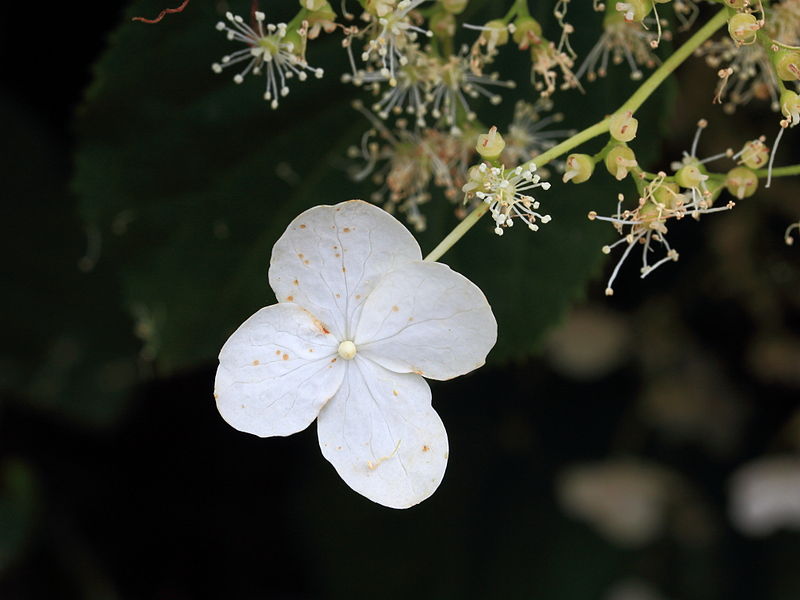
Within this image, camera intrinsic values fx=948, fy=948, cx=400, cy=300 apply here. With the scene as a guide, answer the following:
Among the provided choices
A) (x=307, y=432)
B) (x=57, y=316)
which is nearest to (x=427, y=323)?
(x=307, y=432)

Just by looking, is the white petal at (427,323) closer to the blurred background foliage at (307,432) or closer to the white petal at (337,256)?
the white petal at (337,256)

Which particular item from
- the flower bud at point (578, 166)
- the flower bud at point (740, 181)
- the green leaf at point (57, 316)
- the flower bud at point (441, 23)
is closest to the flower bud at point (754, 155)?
the flower bud at point (740, 181)

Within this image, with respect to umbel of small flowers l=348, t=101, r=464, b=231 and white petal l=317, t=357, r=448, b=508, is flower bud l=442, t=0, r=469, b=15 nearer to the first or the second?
umbel of small flowers l=348, t=101, r=464, b=231

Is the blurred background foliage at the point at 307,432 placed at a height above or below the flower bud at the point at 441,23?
below

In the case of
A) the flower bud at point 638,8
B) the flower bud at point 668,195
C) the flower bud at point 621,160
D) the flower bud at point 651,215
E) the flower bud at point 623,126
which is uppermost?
the flower bud at point 638,8

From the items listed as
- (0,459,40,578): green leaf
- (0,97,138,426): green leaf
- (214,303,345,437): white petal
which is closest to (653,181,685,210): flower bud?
(214,303,345,437): white petal

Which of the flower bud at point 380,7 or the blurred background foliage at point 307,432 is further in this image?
the blurred background foliage at point 307,432

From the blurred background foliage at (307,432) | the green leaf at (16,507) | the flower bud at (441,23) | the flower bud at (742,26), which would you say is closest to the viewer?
the flower bud at (742,26)
